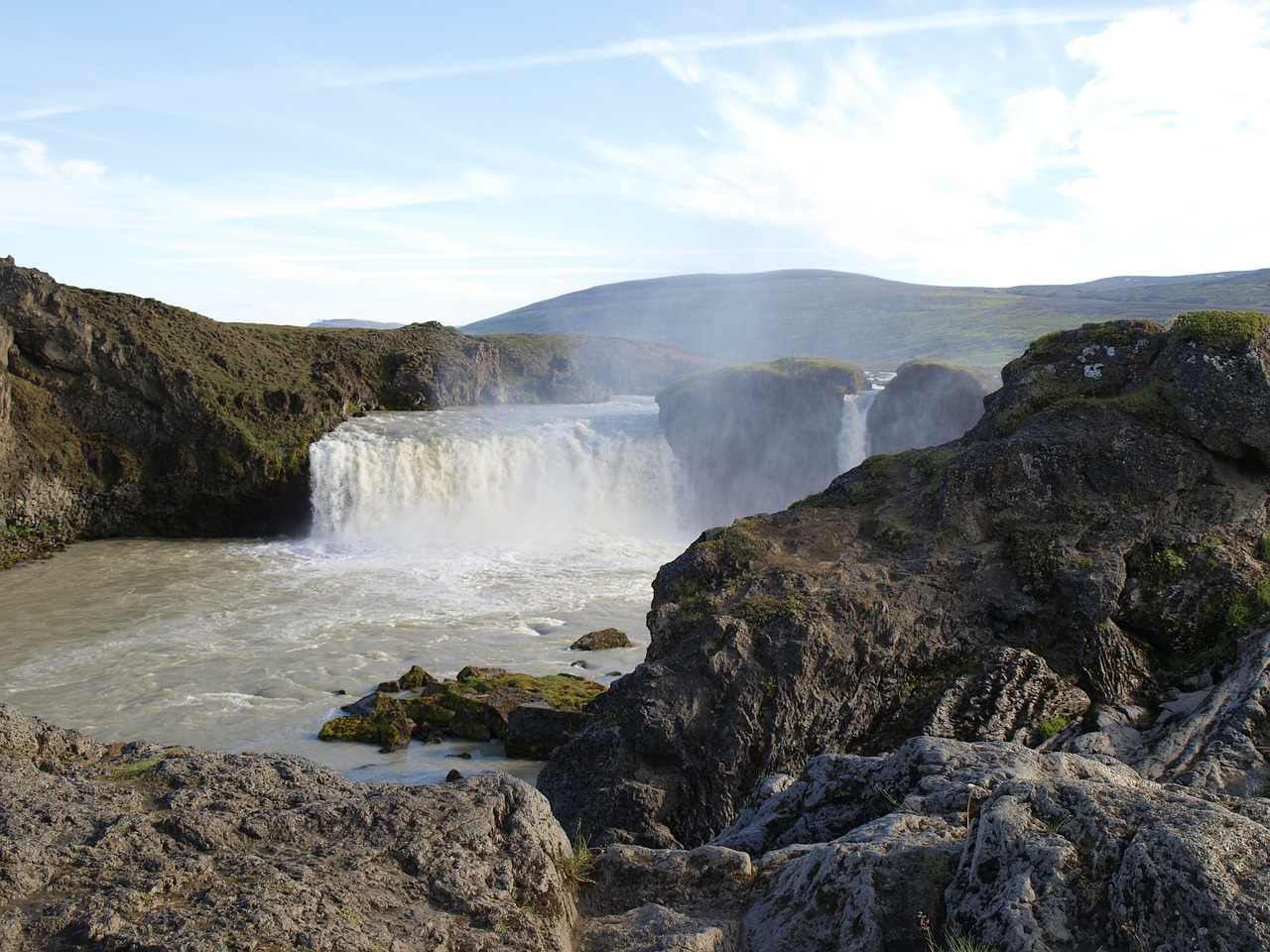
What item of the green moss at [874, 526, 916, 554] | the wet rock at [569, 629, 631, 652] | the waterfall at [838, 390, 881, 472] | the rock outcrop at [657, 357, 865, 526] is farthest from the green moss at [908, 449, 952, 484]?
the waterfall at [838, 390, 881, 472]

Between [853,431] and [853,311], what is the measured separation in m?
110

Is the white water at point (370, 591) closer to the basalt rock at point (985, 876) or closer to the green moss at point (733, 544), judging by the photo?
the green moss at point (733, 544)

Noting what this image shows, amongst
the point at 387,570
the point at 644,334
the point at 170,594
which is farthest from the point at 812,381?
the point at 644,334

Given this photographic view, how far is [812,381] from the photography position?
1644 inches

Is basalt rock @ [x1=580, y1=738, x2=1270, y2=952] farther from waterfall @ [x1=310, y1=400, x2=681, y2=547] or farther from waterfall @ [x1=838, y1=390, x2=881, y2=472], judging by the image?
waterfall @ [x1=838, y1=390, x2=881, y2=472]

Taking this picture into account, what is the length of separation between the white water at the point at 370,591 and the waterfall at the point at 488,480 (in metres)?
0.08

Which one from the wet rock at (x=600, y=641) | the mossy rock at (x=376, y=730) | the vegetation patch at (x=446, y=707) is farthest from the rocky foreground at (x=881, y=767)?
the wet rock at (x=600, y=641)

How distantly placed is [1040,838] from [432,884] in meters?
2.58

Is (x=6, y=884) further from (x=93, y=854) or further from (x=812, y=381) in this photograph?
(x=812, y=381)

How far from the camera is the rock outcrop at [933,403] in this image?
1519 inches

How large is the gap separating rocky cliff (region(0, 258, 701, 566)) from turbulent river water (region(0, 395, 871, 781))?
1.24m

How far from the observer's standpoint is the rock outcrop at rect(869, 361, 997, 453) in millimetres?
38594

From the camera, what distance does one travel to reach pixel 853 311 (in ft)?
478

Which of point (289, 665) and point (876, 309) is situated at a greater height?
point (876, 309)
